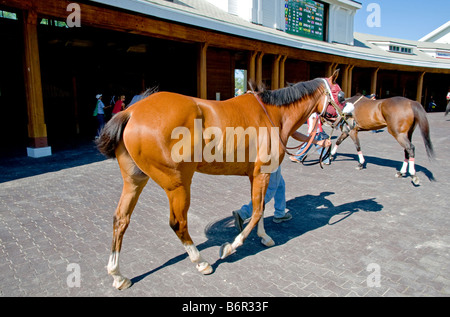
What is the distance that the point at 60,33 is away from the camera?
13.0m

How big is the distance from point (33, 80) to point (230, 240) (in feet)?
26.9

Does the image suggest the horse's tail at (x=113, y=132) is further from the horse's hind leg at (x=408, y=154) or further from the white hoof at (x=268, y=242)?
the horse's hind leg at (x=408, y=154)

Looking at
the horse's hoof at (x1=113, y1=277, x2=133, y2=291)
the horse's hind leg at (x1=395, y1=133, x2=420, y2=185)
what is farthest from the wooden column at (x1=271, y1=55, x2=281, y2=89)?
the horse's hoof at (x1=113, y1=277, x2=133, y2=291)

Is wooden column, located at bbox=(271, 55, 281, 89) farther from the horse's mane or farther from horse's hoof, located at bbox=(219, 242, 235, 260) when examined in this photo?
horse's hoof, located at bbox=(219, 242, 235, 260)

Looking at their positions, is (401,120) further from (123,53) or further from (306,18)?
(306,18)

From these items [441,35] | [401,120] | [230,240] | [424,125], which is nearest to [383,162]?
[401,120]

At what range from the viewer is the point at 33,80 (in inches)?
349

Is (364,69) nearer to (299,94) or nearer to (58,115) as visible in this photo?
(58,115)

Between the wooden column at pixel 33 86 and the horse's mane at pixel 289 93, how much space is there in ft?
26.1

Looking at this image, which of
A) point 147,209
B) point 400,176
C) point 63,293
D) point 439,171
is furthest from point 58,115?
point 439,171

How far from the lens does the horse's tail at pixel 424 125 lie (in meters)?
7.12

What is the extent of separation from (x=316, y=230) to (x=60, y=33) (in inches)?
538

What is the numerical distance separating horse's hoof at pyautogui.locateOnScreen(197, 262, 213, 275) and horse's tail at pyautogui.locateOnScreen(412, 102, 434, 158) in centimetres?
637

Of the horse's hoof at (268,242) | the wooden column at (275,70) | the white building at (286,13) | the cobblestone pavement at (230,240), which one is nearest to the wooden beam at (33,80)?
the cobblestone pavement at (230,240)
